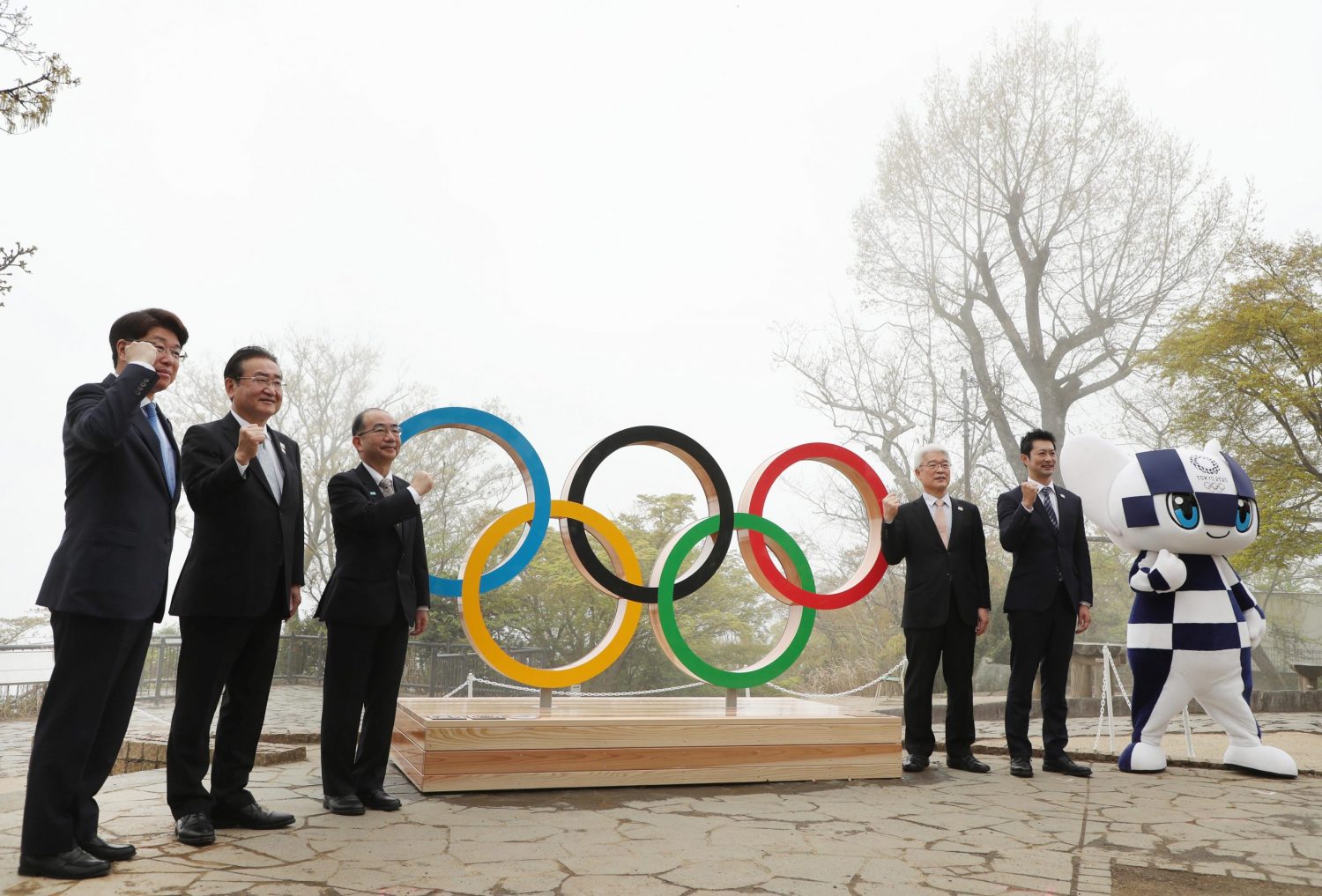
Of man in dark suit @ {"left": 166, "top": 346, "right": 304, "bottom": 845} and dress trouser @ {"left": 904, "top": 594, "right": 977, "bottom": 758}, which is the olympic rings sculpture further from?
man in dark suit @ {"left": 166, "top": 346, "right": 304, "bottom": 845}

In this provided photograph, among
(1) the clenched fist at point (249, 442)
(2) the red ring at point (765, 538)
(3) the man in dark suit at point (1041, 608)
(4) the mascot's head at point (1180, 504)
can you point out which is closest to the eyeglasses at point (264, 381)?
(1) the clenched fist at point (249, 442)

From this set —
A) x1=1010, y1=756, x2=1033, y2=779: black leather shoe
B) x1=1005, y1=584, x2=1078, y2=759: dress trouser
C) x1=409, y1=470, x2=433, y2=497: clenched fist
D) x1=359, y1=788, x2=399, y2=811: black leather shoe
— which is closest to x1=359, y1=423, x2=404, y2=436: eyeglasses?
x1=409, y1=470, x2=433, y2=497: clenched fist

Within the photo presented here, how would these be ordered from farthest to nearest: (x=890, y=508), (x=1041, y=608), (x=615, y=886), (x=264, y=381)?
(x=890, y=508)
(x=1041, y=608)
(x=264, y=381)
(x=615, y=886)

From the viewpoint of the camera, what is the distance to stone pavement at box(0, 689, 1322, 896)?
108 inches

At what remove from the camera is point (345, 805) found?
356cm

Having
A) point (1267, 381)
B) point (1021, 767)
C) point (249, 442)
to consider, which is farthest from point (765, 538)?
point (1267, 381)

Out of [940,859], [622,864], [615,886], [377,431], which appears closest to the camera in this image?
[615,886]

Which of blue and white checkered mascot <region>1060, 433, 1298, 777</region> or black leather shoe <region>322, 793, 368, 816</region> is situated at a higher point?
blue and white checkered mascot <region>1060, 433, 1298, 777</region>

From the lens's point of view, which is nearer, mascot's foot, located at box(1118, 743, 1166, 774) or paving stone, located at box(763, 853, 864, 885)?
paving stone, located at box(763, 853, 864, 885)

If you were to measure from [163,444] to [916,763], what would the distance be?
395 cm

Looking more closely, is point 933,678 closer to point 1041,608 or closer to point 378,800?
point 1041,608

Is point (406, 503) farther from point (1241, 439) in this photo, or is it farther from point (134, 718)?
point (1241, 439)

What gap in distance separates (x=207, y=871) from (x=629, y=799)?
5.93 ft

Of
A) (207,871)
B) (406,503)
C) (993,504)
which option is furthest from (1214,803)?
(993,504)
